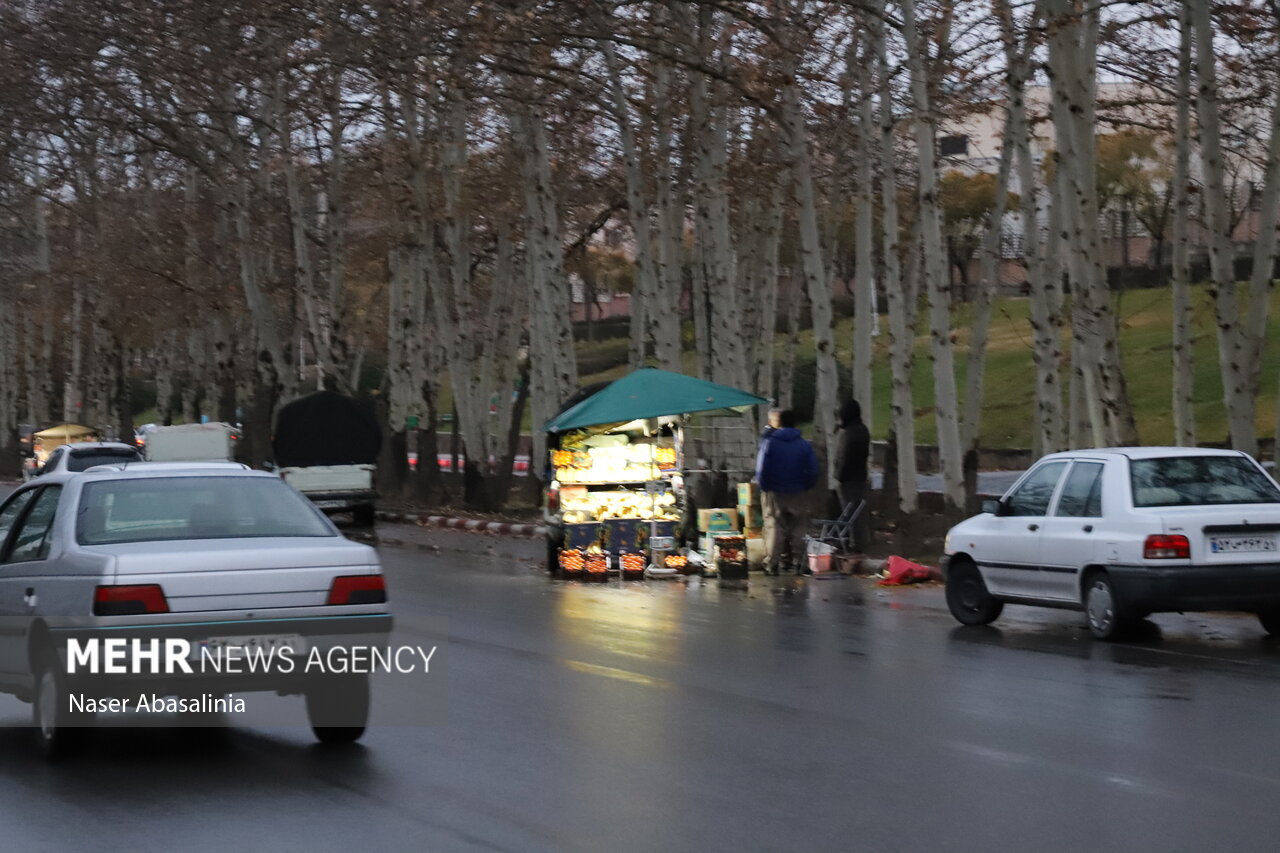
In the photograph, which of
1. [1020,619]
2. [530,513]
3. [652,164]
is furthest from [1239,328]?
[530,513]

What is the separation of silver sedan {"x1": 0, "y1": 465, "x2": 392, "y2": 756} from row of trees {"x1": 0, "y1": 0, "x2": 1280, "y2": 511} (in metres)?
10.9

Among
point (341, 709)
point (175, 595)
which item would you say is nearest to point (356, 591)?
point (341, 709)

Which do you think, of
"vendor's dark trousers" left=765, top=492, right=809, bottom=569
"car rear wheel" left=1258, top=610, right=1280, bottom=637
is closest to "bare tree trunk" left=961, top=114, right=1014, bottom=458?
"vendor's dark trousers" left=765, top=492, right=809, bottom=569

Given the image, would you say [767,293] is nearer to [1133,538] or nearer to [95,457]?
[95,457]

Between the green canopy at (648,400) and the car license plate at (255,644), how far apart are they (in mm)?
12956

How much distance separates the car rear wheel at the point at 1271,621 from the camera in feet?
47.0

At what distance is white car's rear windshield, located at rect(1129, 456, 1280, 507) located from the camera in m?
14.0

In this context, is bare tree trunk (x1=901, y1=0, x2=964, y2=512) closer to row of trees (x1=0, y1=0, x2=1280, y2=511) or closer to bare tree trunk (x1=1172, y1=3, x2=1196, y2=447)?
row of trees (x1=0, y1=0, x2=1280, y2=511)

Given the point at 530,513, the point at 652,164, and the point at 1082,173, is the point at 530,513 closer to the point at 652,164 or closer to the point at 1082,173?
the point at 652,164

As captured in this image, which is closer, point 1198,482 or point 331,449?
point 1198,482

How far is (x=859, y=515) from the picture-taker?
908 inches

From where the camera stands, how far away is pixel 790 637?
49.0 ft

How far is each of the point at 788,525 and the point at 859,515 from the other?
1.22 m

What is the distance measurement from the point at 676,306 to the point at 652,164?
3077 mm
